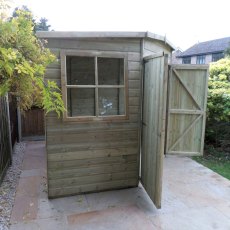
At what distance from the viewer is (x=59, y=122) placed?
10.6ft

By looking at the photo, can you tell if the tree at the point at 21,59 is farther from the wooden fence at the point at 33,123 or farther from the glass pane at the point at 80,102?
the wooden fence at the point at 33,123

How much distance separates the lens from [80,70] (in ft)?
11.6

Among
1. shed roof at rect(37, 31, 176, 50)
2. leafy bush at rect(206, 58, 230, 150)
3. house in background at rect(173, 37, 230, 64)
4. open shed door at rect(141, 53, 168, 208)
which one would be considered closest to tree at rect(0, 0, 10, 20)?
shed roof at rect(37, 31, 176, 50)

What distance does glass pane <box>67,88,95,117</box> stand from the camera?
11.7ft

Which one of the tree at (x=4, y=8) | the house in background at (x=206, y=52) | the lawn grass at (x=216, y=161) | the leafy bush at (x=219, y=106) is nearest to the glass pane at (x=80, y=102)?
the tree at (x=4, y=8)

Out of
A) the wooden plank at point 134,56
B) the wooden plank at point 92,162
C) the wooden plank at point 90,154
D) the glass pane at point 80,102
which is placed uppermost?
the wooden plank at point 134,56

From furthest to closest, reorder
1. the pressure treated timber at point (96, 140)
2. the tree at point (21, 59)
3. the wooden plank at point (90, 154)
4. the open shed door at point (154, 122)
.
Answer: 1. the wooden plank at point (90, 154)
2. the pressure treated timber at point (96, 140)
3. the open shed door at point (154, 122)
4. the tree at point (21, 59)

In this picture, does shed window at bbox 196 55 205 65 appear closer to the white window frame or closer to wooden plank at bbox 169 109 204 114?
wooden plank at bbox 169 109 204 114

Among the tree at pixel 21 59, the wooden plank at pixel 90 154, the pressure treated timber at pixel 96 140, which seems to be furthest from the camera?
the wooden plank at pixel 90 154

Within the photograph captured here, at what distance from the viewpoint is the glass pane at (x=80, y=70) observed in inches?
132

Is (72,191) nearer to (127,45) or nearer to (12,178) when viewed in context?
(12,178)

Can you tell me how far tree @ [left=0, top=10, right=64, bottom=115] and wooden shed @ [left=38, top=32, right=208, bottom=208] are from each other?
1.36 m

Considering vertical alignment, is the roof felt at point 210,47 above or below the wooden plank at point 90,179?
above

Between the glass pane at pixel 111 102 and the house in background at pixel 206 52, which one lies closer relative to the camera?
the glass pane at pixel 111 102
